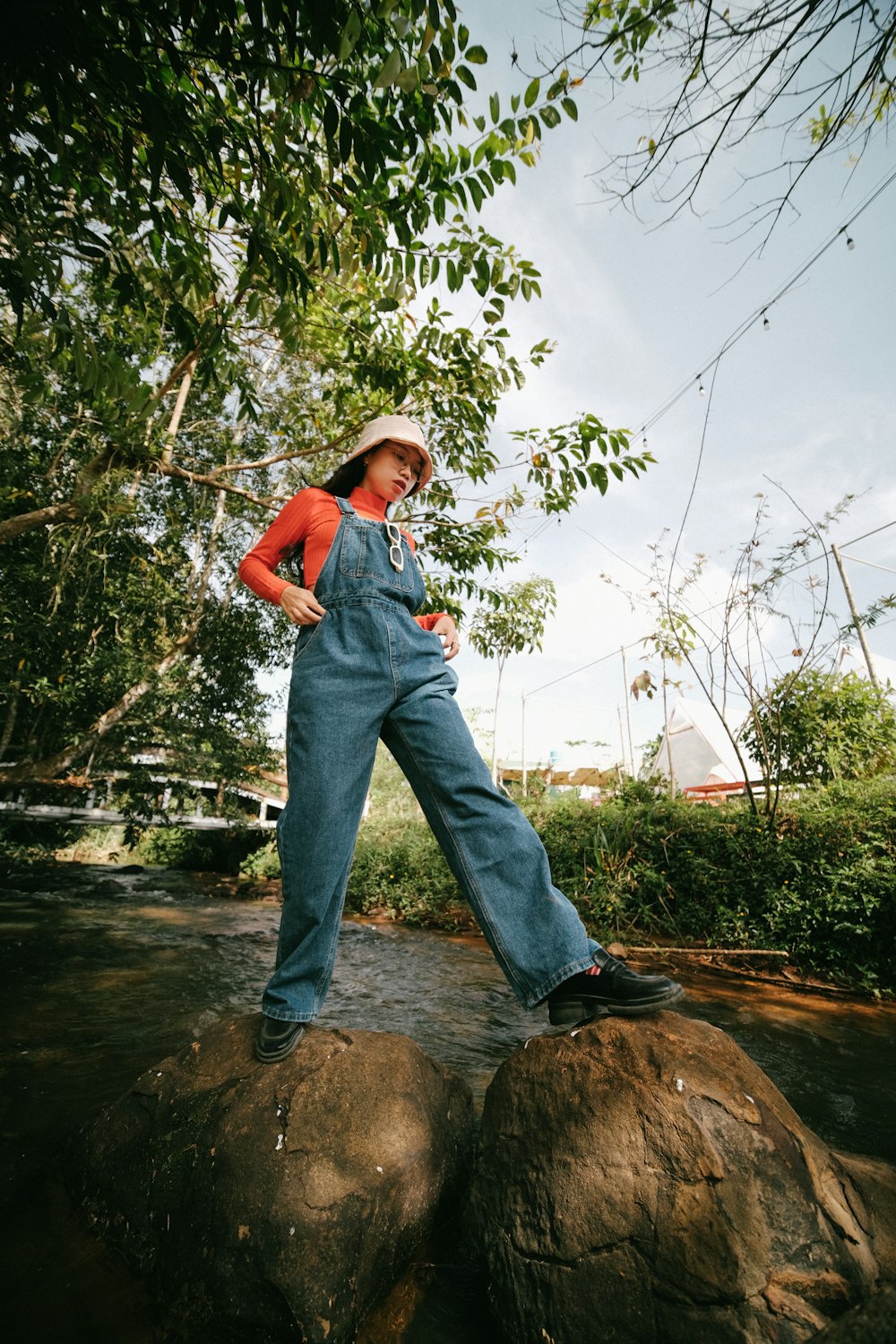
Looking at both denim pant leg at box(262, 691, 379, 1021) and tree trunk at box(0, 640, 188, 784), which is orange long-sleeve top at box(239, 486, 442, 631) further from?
tree trunk at box(0, 640, 188, 784)

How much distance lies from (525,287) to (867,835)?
14.6 ft

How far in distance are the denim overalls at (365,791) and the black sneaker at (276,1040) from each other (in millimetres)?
31

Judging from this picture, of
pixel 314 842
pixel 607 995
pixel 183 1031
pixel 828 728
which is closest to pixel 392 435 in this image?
pixel 314 842

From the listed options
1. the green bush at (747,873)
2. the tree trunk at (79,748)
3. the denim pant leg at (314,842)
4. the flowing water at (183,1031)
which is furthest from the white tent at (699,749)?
the denim pant leg at (314,842)

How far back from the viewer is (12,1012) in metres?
3.23

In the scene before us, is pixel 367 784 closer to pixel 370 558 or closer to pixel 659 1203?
pixel 370 558

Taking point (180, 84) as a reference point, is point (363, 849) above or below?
below

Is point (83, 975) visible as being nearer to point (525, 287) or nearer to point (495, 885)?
point (495, 885)

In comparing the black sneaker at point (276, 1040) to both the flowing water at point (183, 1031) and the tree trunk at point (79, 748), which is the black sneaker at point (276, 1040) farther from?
the tree trunk at point (79, 748)

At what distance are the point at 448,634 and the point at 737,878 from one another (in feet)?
14.1

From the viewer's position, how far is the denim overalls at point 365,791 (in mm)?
1667

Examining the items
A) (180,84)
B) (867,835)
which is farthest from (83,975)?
(867,835)

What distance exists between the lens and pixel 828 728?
604 centimetres

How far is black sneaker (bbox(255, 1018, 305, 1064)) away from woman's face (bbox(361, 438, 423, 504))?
1.68 metres
